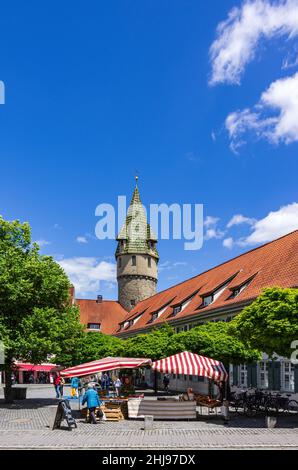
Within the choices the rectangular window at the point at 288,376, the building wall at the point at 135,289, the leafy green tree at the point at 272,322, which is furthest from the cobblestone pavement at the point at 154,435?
the building wall at the point at 135,289

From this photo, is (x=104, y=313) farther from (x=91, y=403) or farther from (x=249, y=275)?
(x=91, y=403)

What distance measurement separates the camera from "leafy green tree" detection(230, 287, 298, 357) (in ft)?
62.0

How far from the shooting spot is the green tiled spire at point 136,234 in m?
82.2

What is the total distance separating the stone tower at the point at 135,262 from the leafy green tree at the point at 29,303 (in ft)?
172

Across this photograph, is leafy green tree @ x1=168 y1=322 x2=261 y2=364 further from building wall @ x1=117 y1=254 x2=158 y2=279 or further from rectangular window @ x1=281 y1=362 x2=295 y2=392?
building wall @ x1=117 y1=254 x2=158 y2=279

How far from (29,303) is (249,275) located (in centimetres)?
1759

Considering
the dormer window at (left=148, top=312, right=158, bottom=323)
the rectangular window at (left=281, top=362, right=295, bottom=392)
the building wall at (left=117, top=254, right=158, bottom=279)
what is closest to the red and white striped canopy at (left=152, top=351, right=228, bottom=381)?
the rectangular window at (left=281, top=362, right=295, bottom=392)

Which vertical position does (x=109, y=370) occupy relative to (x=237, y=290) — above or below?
below

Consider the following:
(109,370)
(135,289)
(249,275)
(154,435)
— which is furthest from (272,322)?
(135,289)

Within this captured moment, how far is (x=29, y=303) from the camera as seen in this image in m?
26.8

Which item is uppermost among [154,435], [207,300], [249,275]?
[249,275]

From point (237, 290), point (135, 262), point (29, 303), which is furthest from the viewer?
point (135, 262)

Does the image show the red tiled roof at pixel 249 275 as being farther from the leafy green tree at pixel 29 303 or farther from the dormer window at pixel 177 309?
the leafy green tree at pixel 29 303
